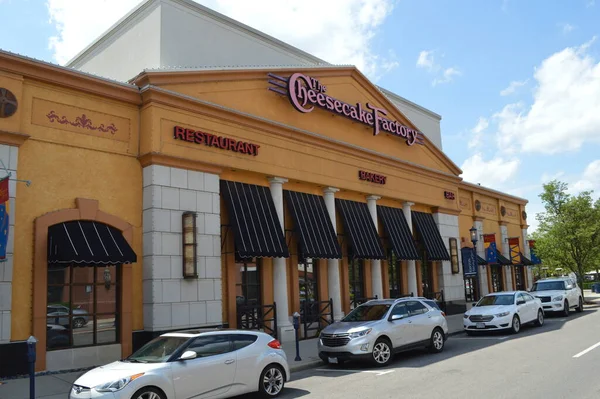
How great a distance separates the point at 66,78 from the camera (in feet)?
45.3

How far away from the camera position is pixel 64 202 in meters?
13.5

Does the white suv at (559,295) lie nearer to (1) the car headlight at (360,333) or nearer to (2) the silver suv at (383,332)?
(2) the silver suv at (383,332)

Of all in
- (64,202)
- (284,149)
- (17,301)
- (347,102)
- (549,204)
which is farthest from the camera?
(549,204)

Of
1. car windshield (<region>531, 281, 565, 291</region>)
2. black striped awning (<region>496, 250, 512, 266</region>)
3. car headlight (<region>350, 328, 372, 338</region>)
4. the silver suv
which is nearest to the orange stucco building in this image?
the silver suv

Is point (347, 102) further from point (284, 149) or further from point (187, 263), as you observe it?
point (187, 263)

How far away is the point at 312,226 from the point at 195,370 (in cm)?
1082

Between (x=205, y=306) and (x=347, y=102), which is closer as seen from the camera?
(x=205, y=306)

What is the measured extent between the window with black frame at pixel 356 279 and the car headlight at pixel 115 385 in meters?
14.2

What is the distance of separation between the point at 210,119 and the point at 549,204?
28360 mm

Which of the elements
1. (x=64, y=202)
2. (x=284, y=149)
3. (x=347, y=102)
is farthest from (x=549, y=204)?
(x=64, y=202)

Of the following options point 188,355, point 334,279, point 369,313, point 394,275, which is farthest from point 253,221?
point 394,275

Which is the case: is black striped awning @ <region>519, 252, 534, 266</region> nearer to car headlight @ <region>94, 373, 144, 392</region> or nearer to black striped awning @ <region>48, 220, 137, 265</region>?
black striped awning @ <region>48, 220, 137, 265</region>

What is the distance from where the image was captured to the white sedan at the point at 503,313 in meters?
18.2

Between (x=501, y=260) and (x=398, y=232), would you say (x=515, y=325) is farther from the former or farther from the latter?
(x=501, y=260)
